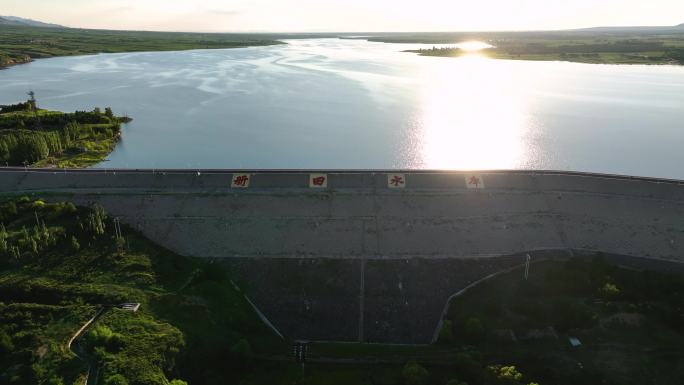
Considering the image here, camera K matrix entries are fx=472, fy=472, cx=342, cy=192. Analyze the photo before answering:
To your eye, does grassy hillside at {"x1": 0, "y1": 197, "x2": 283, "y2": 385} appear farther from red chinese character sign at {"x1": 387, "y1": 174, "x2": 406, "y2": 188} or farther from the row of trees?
the row of trees

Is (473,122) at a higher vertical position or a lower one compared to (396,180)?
higher

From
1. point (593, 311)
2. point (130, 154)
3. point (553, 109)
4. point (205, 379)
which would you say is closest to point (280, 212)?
point (205, 379)

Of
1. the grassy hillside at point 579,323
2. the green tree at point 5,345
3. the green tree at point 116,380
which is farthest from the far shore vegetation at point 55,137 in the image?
the grassy hillside at point 579,323

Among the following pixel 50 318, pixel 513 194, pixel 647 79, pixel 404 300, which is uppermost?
pixel 647 79

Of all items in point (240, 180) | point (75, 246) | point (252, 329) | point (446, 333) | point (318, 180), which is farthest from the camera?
point (240, 180)

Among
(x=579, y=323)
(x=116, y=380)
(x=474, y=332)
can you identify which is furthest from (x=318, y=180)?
(x=116, y=380)

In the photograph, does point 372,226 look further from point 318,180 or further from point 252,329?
point 252,329

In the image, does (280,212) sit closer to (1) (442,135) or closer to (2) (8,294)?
(2) (8,294)
